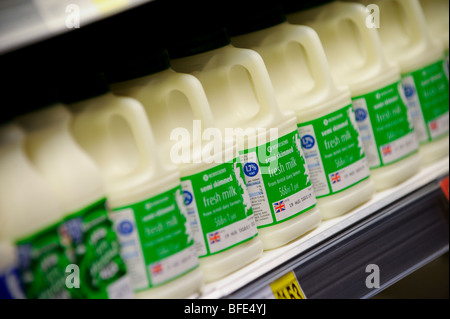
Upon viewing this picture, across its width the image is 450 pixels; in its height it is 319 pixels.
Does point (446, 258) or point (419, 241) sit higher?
point (419, 241)

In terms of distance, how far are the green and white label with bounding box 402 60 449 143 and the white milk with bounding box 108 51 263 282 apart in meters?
0.62

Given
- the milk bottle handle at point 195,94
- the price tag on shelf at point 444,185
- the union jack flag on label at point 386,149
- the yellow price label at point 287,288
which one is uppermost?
the milk bottle handle at point 195,94

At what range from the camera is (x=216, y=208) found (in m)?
1.18

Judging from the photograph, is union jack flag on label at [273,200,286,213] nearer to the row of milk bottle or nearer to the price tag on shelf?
the row of milk bottle

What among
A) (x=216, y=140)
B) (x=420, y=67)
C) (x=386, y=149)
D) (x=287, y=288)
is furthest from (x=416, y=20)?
(x=287, y=288)

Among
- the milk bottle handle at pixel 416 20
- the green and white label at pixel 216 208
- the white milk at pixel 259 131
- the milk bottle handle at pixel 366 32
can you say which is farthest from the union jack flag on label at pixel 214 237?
the milk bottle handle at pixel 416 20

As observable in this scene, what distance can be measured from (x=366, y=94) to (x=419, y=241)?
1.29 ft

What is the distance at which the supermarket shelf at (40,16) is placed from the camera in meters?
0.78

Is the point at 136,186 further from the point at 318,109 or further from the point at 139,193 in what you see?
the point at 318,109

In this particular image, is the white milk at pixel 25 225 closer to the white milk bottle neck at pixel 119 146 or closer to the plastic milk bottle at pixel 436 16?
the white milk bottle neck at pixel 119 146

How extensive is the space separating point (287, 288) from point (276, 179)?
0.77ft

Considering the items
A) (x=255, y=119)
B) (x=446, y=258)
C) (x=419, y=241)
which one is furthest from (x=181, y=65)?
(x=446, y=258)

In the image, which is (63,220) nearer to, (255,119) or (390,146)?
(255,119)

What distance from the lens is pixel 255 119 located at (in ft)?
4.20
